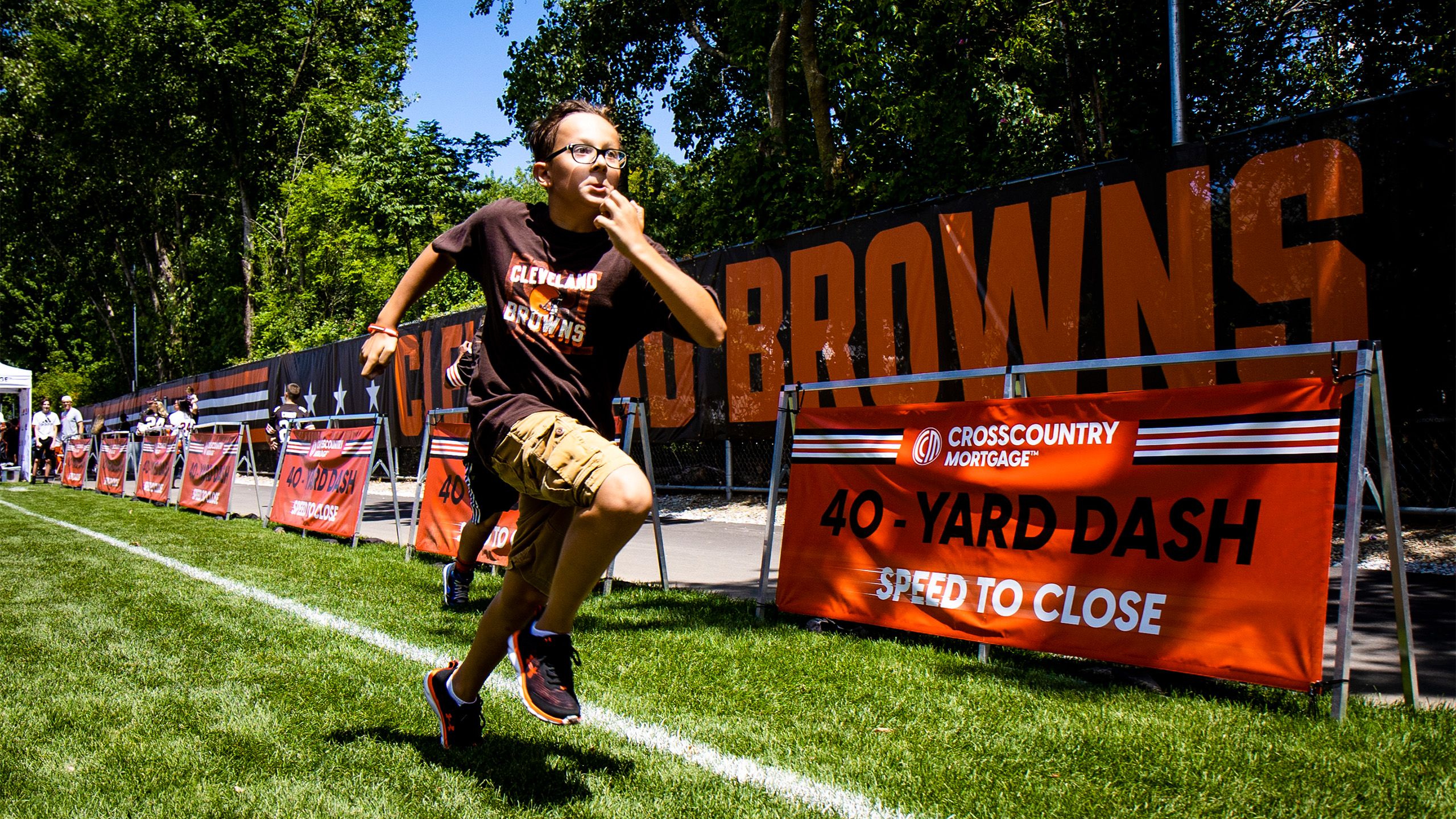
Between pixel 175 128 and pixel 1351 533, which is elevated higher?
pixel 175 128

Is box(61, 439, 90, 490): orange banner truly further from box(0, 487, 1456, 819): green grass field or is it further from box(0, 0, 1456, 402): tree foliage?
box(0, 487, 1456, 819): green grass field

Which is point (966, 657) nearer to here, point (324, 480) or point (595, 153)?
point (595, 153)

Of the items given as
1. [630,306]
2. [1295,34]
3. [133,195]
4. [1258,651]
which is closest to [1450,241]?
[1258,651]

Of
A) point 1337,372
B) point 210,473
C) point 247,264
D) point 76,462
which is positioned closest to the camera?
point 1337,372

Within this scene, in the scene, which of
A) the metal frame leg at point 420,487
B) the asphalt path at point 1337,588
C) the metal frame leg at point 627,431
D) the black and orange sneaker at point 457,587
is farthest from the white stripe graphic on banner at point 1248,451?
the metal frame leg at point 420,487

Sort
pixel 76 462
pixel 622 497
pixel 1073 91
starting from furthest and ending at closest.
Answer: pixel 76 462, pixel 1073 91, pixel 622 497

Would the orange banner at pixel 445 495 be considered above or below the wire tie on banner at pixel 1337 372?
below

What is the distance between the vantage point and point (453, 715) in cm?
290

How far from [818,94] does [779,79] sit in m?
1.47

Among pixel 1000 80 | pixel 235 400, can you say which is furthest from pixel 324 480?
pixel 235 400

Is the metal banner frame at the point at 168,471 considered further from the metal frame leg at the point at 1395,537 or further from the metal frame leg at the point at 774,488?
the metal frame leg at the point at 1395,537

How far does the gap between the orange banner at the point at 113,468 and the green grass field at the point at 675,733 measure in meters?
14.2

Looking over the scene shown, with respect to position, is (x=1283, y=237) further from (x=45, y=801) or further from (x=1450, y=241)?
(x=45, y=801)

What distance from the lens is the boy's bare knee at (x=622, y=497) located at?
2482 millimetres
